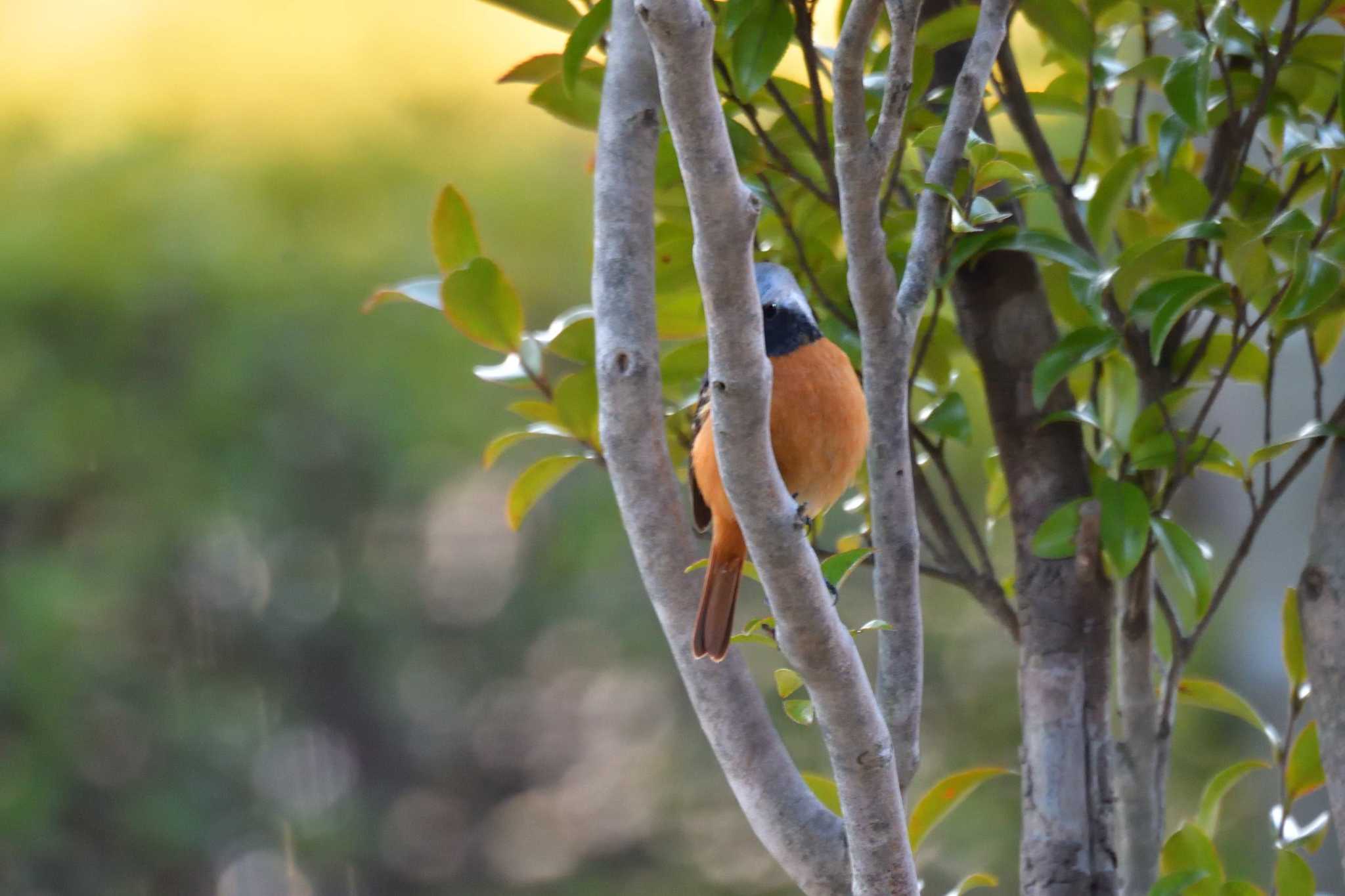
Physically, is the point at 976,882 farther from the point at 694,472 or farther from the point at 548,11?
the point at 548,11

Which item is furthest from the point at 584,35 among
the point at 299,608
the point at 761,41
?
the point at 299,608

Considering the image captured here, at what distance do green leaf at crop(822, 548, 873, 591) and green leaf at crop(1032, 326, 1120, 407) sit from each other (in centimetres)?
28

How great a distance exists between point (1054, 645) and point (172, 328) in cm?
221

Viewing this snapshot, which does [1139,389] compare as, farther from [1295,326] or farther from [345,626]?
[345,626]

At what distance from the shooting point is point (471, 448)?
2.76m

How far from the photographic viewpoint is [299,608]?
2727 mm

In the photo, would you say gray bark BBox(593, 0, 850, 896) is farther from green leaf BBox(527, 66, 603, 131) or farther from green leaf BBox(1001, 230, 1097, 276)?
green leaf BBox(1001, 230, 1097, 276)

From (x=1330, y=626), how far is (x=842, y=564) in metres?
0.43

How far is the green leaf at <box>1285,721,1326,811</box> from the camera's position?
42.9 inches

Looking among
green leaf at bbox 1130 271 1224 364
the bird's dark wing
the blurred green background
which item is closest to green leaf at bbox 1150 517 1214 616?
green leaf at bbox 1130 271 1224 364

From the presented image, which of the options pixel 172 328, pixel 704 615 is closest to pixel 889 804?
pixel 704 615

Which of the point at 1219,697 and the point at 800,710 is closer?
the point at 800,710

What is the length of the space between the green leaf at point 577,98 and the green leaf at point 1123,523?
0.51 m

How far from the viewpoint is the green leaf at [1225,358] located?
108cm
